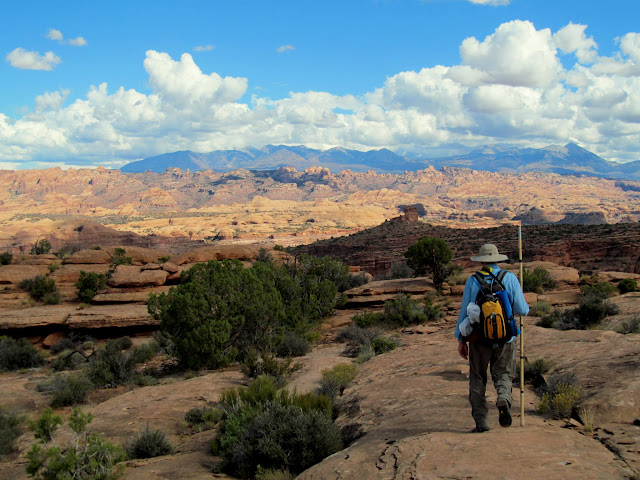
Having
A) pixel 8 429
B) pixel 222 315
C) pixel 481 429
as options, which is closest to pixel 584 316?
pixel 481 429

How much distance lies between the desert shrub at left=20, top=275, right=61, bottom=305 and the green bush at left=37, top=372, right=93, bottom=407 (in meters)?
11.9

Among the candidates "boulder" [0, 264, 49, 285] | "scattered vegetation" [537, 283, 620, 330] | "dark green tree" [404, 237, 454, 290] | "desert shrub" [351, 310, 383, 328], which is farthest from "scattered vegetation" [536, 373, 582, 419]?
"boulder" [0, 264, 49, 285]

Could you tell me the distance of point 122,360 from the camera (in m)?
16.2

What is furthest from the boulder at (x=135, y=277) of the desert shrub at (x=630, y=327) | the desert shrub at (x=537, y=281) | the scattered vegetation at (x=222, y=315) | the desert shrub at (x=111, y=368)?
the desert shrub at (x=630, y=327)

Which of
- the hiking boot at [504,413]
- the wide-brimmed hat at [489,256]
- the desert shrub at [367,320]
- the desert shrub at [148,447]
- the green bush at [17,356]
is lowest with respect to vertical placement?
the green bush at [17,356]

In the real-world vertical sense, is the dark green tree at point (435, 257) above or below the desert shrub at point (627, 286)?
above

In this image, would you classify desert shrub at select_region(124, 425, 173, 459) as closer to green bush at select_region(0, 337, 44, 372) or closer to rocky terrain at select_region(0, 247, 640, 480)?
rocky terrain at select_region(0, 247, 640, 480)

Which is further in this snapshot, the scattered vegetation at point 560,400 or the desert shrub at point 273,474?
the scattered vegetation at point 560,400

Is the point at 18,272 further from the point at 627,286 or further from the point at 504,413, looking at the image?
the point at 627,286

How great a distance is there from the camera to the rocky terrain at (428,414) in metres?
4.89

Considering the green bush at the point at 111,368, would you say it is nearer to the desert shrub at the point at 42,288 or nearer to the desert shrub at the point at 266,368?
the desert shrub at the point at 266,368

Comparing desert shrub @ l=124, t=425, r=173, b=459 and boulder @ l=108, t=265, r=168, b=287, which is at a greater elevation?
boulder @ l=108, t=265, r=168, b=287

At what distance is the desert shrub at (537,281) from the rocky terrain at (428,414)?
2511 mm

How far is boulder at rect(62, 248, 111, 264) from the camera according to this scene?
97.4 feet
